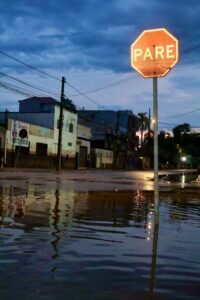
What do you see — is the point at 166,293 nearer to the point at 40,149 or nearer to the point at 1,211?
the point at 1,211

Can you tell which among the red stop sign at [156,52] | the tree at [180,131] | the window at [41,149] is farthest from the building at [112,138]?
the red stop sign at [156,52]

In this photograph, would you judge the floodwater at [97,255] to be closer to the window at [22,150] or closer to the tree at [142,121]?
the window at [22,150]

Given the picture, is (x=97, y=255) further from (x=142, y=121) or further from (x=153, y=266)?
(x=142, y=121)

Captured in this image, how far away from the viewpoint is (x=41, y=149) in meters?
70.1

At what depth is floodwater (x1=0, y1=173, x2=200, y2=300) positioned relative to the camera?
17.8 feet

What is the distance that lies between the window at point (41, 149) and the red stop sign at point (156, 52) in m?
59.0

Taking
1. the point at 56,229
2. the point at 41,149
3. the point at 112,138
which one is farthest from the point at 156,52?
the point at 112,138

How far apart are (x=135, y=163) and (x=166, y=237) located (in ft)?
337

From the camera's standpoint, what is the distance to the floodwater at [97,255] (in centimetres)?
544

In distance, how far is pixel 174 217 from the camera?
12.4m

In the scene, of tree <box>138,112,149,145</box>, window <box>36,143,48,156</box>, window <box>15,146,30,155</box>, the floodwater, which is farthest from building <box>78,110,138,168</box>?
the floodwater

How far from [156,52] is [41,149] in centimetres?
6055

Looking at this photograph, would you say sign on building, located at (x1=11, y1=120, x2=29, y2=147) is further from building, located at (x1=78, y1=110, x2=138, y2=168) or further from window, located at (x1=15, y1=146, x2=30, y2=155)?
building, located at (x1=78, y1=110, x2=138, y2=168)

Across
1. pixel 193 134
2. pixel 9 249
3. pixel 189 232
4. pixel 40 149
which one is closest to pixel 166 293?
pixel 9 249
